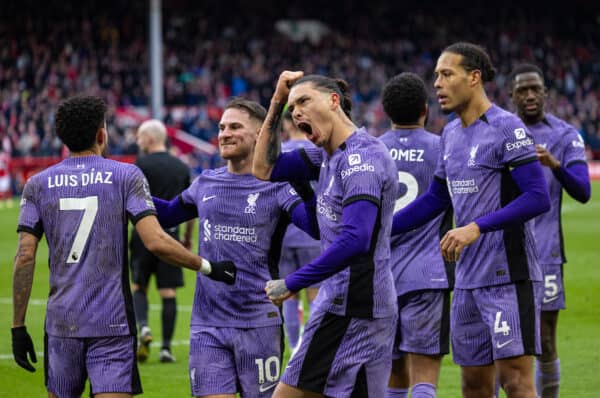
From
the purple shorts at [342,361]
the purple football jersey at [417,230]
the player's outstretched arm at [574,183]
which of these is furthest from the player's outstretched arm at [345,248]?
the player's outstretched arm at [574,183]

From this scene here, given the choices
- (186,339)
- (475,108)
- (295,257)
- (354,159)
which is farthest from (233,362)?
(186,339)

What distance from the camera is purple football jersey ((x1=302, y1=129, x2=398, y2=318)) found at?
532cm

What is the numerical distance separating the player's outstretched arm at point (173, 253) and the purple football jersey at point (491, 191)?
1357 millimetres

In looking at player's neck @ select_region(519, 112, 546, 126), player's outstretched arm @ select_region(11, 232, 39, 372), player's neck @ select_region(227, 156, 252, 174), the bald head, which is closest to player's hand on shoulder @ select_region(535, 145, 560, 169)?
player's neck @ select_region(519, 112, 546, 126)

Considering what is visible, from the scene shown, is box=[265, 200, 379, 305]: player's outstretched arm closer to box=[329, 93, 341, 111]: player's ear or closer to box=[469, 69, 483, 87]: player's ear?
box=[329, 93, 341, 111]: player's ear

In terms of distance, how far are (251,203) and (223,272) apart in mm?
478

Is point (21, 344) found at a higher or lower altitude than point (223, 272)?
lower

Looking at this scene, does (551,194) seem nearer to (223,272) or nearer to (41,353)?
(223,272)

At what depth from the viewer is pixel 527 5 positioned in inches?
2121

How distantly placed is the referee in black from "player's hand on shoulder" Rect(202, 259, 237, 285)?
470cm

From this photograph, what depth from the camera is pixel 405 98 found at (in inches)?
284

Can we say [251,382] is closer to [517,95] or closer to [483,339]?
[483,339]

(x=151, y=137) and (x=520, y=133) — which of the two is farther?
(x=151, y=137)

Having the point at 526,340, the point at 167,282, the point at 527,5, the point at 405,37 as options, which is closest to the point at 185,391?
the point at 167,282
